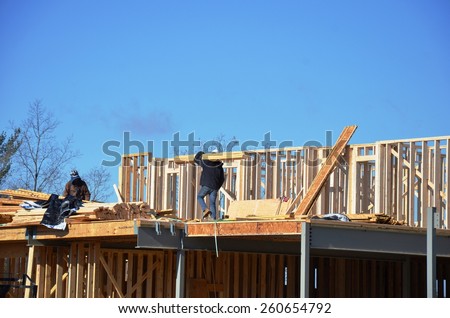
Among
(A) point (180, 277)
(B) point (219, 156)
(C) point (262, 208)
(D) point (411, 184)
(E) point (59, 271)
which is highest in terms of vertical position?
(B) point (219, 156)

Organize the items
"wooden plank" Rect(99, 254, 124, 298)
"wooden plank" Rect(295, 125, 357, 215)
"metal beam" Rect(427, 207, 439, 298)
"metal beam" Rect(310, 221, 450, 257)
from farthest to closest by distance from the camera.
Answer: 1. "wooden plank" Rect(99, 254, 124, 298)
2. "wooden plank" Rect(295, 125, 357, 215)
3. "metal beam" Rect(427, 207, 439, 298)
4. "metal beam" Rect(310, 221, 450, 257)

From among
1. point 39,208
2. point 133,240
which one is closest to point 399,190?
point 133,240

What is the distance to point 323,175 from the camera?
790 inches

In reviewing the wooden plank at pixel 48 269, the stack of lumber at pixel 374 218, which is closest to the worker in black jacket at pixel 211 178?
the wooden plank at pixel 48 269

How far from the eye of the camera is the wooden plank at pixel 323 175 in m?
19.3

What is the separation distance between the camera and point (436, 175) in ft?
74.5

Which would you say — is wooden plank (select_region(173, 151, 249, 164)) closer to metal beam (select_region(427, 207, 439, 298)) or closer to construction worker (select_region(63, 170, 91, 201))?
construction worker (select_region(63, 170, 91, 201))

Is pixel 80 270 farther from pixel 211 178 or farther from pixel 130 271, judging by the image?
pixel 211 178

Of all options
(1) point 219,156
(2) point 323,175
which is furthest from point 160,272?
(2) point 323,175

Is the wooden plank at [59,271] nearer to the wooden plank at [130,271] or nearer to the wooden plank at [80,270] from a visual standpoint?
the wooden plank at [80,270]

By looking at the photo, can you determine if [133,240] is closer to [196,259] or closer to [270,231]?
[196,259]

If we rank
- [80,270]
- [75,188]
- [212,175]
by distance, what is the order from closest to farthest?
[80,270]
[212,175]
[75,188]

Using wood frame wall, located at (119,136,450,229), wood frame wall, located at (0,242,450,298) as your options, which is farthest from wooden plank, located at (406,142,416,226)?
wood frame wall, located at (0,242,450,298)

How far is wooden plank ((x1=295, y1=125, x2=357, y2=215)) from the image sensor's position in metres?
19.3
